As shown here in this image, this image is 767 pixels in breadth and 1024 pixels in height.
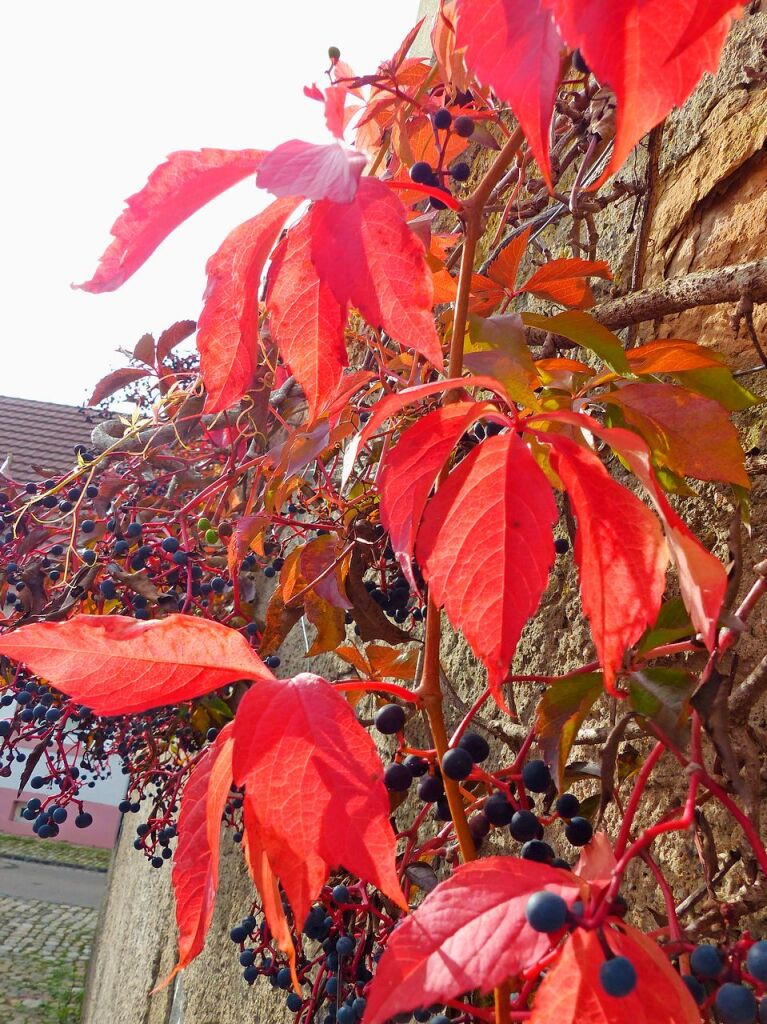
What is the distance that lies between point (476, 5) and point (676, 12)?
117 mm

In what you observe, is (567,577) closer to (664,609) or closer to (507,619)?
(664,609)

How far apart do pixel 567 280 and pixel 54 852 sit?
44.1 feet

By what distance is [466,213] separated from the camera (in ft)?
2.44

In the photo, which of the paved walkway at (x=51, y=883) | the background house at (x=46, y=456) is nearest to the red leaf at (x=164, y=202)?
the background house at (x=46, y=456)

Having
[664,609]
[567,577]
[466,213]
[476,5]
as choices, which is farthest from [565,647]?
[476,5]

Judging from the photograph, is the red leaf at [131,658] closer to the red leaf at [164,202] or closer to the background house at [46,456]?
the red leaf at [164,202]

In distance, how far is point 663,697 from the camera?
0.60m

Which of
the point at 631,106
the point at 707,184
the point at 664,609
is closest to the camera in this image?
the point at 631,106

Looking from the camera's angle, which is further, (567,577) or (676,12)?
(567,577)

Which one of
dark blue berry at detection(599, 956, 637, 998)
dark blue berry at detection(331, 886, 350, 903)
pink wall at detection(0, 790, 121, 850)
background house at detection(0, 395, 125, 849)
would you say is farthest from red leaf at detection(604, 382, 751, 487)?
pink wall at detection(0, 790, 121, 850)

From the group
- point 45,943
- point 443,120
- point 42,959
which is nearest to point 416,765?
point 443,120

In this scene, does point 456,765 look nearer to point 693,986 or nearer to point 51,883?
point 693,986

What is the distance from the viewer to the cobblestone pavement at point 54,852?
11.6 meters

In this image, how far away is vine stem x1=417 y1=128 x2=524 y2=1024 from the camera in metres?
0.57
